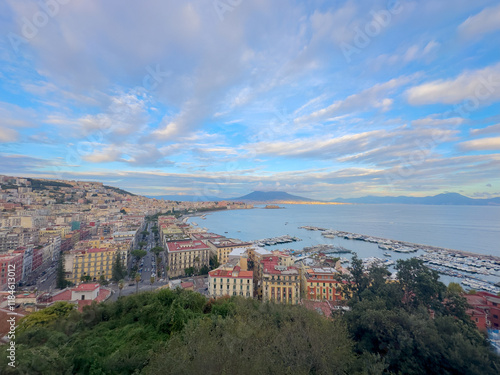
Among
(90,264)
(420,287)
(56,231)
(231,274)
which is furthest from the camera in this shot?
(56,231)

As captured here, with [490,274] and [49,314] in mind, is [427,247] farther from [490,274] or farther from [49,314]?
[49,314]

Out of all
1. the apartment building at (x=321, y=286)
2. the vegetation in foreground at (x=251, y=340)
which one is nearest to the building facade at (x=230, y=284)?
the apartment building at (x=321, y=286)

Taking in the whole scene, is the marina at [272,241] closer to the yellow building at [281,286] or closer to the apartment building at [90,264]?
the apartment building at [90,264]

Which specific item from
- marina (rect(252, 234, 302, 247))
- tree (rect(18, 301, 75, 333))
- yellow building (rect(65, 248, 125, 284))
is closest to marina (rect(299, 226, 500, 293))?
marina (rect(252, 234, 302, 247))

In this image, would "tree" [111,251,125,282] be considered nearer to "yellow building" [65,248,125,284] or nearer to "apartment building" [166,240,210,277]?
"yellow building" [65,248,125,284]

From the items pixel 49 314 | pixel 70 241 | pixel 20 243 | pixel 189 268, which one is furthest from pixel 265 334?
pixel 70 241

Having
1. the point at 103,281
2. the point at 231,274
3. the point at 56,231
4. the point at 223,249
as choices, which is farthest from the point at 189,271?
the point at 56,231

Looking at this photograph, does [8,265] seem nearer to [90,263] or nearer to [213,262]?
[90,263]
